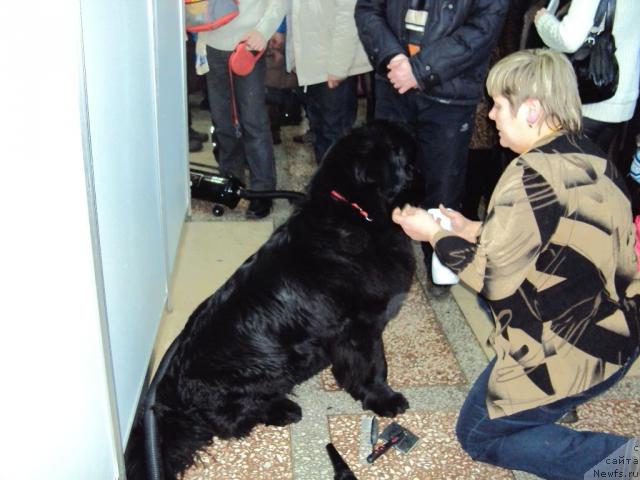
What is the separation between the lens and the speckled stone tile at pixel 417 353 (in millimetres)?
2738

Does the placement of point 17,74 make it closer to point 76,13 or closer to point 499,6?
point 76,13

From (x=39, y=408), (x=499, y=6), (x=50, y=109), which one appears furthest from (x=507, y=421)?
(x=499, y=6)

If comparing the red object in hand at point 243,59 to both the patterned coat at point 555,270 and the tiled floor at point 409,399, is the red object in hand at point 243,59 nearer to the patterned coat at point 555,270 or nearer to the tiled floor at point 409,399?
the tiled floor at point 409,399

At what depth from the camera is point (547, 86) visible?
1703 mm

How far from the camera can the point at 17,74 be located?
109 cm

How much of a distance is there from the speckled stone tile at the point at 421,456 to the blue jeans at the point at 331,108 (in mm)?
1775

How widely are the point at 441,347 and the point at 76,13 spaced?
2196 mm

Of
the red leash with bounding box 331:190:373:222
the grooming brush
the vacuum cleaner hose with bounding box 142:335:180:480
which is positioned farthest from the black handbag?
the vacuum cleaner hose with bounding box 142:335:180:480

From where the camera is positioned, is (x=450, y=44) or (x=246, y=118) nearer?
(x=450, y=44)

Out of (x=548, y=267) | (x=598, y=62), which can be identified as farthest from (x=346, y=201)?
(x=598, y=62)

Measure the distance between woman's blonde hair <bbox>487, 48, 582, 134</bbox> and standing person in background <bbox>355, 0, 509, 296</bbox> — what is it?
1065 mm

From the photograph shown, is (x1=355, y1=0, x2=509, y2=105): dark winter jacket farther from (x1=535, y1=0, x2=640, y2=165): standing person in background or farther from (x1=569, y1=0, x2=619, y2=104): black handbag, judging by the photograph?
(x1=569, y1=0, x2=619, y2=104): black handbag

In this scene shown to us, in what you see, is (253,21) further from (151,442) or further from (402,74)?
(151,442)

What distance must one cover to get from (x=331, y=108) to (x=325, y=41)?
385mm
